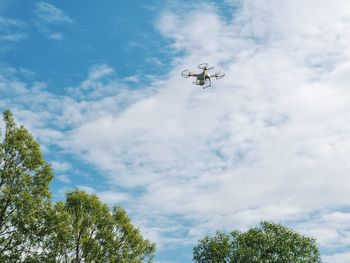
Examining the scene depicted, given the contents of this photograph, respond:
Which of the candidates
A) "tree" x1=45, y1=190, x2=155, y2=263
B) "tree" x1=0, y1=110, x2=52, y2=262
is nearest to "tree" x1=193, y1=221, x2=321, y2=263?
"tree" x1=45, y1=190, x2=155, y2=263

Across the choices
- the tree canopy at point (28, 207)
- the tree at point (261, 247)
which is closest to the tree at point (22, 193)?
the tree canopy at point (28, 207)

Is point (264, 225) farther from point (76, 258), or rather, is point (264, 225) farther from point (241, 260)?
point (76, 258)

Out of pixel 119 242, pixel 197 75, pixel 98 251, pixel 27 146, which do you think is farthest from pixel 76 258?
pixel 197 75

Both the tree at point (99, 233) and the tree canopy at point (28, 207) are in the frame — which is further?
the tree at point (99, 233)

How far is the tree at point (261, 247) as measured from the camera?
66.4 metres

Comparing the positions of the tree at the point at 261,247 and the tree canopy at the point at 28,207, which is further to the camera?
the tree at the point at 261,247

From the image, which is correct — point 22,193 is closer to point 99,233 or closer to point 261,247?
point 99,233

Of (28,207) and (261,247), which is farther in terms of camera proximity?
(261,247)

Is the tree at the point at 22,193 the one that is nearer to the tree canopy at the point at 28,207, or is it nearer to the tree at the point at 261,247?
the tree canopy at the point at 28,207

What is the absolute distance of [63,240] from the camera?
135 feet

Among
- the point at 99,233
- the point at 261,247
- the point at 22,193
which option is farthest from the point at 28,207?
the point at 261,247

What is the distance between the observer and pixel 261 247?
67.6 meters

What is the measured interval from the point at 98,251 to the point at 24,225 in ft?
44.7

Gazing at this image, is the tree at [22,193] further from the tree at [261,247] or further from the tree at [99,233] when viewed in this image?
the tree at [261,247]
